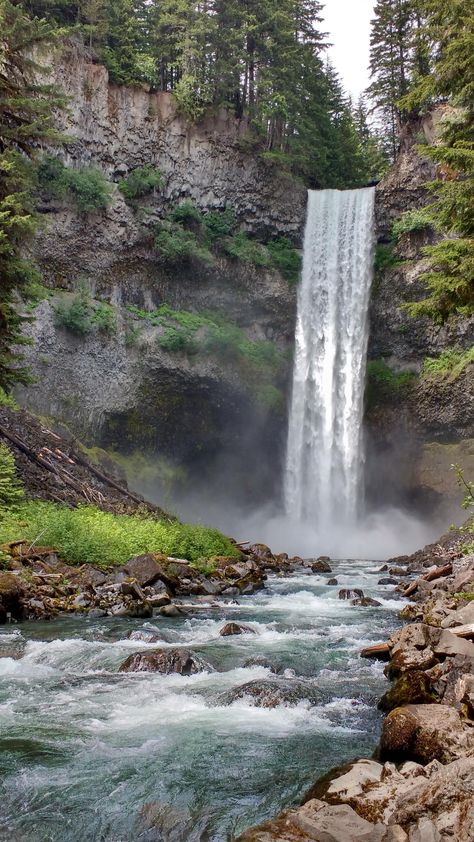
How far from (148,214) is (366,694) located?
26.4 m

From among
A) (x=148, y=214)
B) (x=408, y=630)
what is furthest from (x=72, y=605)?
(x=148, y=214)

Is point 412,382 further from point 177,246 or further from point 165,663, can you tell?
point 165,663

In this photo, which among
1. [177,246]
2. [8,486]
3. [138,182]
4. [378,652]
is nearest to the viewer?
[378,652]

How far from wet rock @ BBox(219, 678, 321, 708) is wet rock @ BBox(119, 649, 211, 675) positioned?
945mm

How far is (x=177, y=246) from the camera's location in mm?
28078

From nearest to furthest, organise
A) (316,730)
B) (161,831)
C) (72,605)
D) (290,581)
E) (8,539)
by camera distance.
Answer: (161,831) < (316,730) < (72,605) < (8,539) < (290,581)

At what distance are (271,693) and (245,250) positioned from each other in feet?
87.3

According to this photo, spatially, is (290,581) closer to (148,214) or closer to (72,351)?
(72,351)

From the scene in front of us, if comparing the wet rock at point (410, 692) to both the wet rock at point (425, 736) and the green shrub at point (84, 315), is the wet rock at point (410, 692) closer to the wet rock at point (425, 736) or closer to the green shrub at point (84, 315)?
the wet rock at point (425, 736)

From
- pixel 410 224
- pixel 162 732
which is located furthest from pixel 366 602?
pixel 410 224

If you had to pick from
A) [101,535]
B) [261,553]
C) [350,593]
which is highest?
[101,535]

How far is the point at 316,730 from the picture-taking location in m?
5.68

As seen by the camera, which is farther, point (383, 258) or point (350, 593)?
point (383, 258)

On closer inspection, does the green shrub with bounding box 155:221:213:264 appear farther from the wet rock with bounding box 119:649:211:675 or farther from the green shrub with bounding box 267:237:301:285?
the wet rock with bounding box 119:649:211:675
